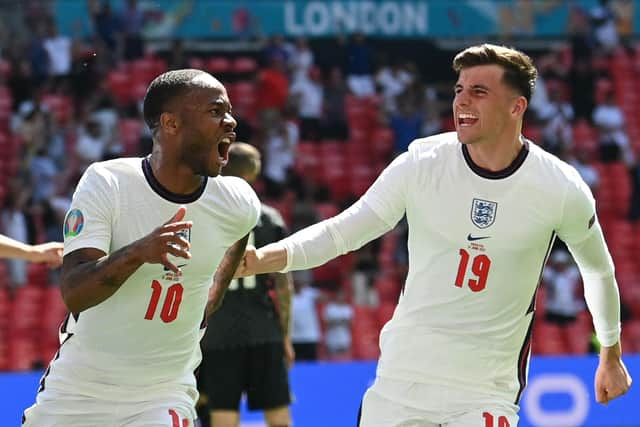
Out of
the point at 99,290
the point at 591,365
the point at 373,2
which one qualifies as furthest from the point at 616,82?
the point at 99,290

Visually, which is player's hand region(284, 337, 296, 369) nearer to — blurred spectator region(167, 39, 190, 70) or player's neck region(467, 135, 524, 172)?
player's neck region(467, 135, 524, 172)

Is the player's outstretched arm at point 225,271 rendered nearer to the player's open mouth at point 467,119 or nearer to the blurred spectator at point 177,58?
the player's open mouth at point 467,119

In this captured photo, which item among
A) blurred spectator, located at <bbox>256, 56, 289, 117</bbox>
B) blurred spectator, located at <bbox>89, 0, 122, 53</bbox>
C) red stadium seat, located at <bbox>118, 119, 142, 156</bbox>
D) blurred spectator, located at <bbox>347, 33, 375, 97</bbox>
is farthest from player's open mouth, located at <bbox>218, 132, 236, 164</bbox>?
blurred spectator, located at <bbox>347, 33, 375, 97</bbox>

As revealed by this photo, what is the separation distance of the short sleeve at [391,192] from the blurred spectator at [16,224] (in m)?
9.15

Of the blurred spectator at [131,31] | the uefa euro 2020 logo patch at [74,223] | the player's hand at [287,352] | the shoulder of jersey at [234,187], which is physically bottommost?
the player's hand at [287,352]

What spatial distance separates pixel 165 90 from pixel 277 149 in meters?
11.6

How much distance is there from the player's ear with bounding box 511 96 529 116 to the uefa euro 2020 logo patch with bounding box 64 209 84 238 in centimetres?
190

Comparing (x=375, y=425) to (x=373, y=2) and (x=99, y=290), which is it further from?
(x=373, y=2)

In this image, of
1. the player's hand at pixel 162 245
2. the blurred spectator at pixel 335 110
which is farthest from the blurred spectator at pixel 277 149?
the player's hand at pixel 162 245

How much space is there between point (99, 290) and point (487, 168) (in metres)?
1.74

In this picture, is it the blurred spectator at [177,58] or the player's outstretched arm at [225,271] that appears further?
the blurred spectator at [177,58]

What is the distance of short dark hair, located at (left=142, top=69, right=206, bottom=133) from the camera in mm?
4844

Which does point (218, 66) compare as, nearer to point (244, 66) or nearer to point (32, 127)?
point (244, 66)

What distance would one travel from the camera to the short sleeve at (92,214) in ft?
15.0
